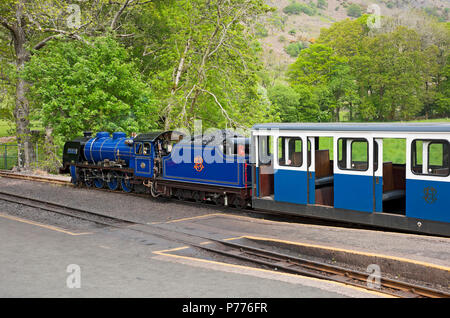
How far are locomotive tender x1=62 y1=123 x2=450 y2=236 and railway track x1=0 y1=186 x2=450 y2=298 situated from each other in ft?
9.33

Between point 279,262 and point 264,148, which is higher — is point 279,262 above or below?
below

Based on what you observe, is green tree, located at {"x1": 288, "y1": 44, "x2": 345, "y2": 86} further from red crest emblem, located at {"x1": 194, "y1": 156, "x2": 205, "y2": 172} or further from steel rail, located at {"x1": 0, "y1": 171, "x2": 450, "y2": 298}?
steel rail, located at {"x1": 0, "y1": 171, "x2": 450, "y2": 298}

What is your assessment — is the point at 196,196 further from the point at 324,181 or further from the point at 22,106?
the point at 22,106

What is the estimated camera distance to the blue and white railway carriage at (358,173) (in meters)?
10.6

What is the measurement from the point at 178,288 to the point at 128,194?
12.7m

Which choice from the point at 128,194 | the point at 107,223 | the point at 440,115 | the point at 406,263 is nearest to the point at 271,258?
the point at 406,263

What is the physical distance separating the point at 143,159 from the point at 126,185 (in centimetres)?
234

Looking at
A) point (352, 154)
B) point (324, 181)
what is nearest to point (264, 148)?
point (324, 181)

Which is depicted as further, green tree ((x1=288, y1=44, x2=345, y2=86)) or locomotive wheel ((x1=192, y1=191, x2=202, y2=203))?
green tree ((x1=288, y1=44, x2=345, y2=86))

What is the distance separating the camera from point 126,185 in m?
20.4

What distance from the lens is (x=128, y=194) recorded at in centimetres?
1991

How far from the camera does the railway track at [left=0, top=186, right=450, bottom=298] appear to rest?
8126 mm

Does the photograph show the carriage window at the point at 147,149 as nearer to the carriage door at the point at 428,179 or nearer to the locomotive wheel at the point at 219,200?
the locomotive wheel at the point at 219,200

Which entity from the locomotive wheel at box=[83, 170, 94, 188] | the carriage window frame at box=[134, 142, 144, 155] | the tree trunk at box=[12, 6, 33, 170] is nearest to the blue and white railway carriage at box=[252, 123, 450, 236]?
the carriage window frame at box=[134, 142, 144, 155]
